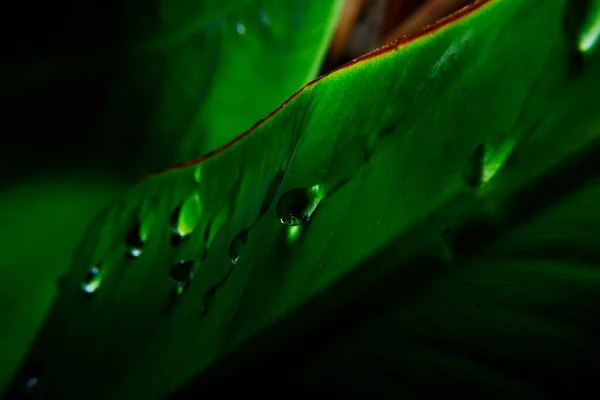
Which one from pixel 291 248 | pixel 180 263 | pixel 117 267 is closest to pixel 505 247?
pixel 291 248

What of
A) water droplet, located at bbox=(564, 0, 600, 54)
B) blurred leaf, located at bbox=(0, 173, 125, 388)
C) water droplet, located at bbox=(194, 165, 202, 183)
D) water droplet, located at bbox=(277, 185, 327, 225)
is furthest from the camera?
blurred leaf, located at bbox=(0, 173, 125, 388)

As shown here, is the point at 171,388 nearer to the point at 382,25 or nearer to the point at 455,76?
the point at 455,76

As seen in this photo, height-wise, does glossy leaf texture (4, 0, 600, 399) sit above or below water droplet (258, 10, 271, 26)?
below

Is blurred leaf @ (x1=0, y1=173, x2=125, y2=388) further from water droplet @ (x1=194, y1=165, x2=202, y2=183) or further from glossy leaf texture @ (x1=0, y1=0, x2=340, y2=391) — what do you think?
water droplet @ (x1=194, y1=165, x2=202, y2=183)

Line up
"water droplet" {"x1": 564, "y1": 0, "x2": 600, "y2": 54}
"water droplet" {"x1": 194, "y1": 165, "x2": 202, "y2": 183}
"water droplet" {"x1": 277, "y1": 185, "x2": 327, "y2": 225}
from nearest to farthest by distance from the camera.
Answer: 1. "water droplet" {"x1": 564, "y1": 0, "x2": 600, "y2": 54}
2. "water droplet" {"x1": 277, "y1": 185, "x2": 327, "y2": 225}
3. "water droplet" {"x1": 194, "y1": 165, "x2": 202, "y2": 183}

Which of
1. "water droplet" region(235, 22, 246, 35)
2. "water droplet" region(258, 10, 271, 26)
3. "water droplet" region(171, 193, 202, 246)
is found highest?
"water droplet" region(258, 10, 271, 26)

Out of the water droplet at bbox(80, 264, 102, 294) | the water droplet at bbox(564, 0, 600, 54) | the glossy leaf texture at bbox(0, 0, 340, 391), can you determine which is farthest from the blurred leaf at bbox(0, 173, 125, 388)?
the water droplet at bbox(564, 0, 600, 54)

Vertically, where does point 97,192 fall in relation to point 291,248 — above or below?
above
